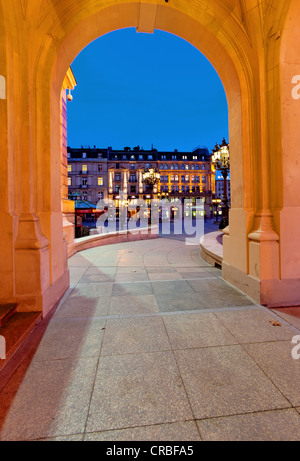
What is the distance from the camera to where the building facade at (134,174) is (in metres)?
63.4

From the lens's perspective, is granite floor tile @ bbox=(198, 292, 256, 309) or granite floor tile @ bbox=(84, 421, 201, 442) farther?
granite floor tile @ bbox=(198, 292, 256, 309)

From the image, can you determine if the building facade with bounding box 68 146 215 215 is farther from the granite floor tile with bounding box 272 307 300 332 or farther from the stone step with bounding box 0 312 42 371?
the stone step with bounding box 0 312 42 371

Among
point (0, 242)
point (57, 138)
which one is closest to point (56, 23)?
point (57, 138)

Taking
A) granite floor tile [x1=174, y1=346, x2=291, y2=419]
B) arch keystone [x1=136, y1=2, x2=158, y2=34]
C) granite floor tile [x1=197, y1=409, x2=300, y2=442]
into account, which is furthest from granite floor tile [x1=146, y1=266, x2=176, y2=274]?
arch keystone [x1=136, y1=2, x2=158, y2=34]

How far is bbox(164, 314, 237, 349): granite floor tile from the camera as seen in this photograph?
2798 millimetres

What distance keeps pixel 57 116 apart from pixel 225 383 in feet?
17.5

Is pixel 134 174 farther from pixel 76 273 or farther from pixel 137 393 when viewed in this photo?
pixel 137 393

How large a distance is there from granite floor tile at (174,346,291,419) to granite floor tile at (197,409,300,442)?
0.20 feet

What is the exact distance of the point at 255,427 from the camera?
5.50 ft

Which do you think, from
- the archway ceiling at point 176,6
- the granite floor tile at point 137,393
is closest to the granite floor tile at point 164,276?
the granite floor tile at point 137,393

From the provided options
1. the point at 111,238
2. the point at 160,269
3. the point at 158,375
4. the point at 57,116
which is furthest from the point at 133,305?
the point at 111,238

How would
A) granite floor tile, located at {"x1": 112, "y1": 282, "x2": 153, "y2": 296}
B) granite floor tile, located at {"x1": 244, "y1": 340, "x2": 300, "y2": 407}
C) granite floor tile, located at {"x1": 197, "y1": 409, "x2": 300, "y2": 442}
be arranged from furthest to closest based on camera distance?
granite floor tile, located at {"x1": 112, "y1": 282, "x2": 153, "y2": 296}, granite floor tile, located at {"x1": 244, "y1": 340, "x2": 300, "y2": 407}, granite floor tile, located at {"x1": 197, "y1": 409, "x2": 300, "y2": 442}

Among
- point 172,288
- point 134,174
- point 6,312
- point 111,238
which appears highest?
point 134,174
